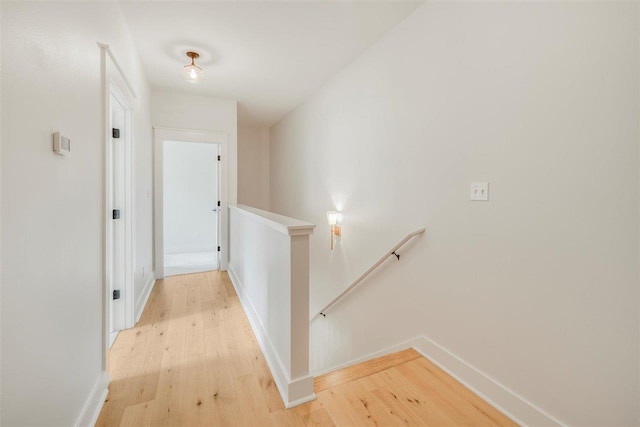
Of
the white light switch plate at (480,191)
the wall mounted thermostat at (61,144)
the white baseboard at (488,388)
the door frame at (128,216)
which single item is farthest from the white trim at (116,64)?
the white baseboard at (488,388)

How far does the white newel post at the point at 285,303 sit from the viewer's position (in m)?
1.57

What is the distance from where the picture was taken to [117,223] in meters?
2.42


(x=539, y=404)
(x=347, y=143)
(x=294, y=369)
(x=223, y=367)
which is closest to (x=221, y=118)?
(x=347, y=143)

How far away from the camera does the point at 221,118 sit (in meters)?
4.21

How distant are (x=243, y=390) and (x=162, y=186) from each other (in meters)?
3.20

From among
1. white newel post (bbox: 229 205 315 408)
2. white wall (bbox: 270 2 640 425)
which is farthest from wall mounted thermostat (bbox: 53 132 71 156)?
white wall (bbox: 270 2 640 425)

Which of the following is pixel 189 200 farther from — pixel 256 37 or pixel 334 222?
pixel 256 37

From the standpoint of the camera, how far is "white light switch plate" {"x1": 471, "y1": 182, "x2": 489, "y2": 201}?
1.73 metres

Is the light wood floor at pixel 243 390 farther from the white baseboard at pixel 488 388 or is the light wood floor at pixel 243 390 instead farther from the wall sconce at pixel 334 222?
the wall sconce at pixel 334 222

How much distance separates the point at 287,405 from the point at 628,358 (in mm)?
1544

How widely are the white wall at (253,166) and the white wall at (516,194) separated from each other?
143 inches

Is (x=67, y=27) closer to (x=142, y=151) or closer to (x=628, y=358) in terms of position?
(x=142, y=151)

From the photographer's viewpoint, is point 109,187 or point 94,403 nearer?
point 94,403

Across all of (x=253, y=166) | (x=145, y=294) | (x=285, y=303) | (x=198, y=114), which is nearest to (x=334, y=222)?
(x=285, y=303)
